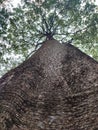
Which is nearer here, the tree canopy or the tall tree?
the tall tree

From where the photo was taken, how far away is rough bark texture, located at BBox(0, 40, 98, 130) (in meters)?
4.25

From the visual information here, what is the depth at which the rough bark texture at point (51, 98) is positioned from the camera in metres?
4.25

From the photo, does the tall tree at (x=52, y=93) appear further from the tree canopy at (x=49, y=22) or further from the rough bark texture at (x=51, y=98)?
the tree canopy at (x=49, y=22)

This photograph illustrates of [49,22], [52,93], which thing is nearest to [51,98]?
[52,93]

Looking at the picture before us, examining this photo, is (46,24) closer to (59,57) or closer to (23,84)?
(59,57)

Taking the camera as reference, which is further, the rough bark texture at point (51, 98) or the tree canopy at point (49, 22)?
the tree canopy at point (49, 22)

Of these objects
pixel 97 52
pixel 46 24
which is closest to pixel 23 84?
pixel 46 24

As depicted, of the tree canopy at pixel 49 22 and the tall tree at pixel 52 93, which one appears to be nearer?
the tall tree at pixel 52 93

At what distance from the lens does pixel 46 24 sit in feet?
52.1

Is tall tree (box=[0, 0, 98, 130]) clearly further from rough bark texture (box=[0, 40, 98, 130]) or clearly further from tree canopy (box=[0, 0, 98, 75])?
tree canopy (box=[0, 0, 98, 75])

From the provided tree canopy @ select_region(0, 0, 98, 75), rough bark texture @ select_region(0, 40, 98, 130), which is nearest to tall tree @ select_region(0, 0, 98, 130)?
rough bark texture @ select_region(0, 40, 98, 130)

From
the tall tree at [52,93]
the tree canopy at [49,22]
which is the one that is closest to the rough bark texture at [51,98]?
the tall tree at [52,93]

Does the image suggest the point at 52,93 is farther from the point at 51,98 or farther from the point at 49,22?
the point at 49,22

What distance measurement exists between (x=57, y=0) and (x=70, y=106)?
487 inches
